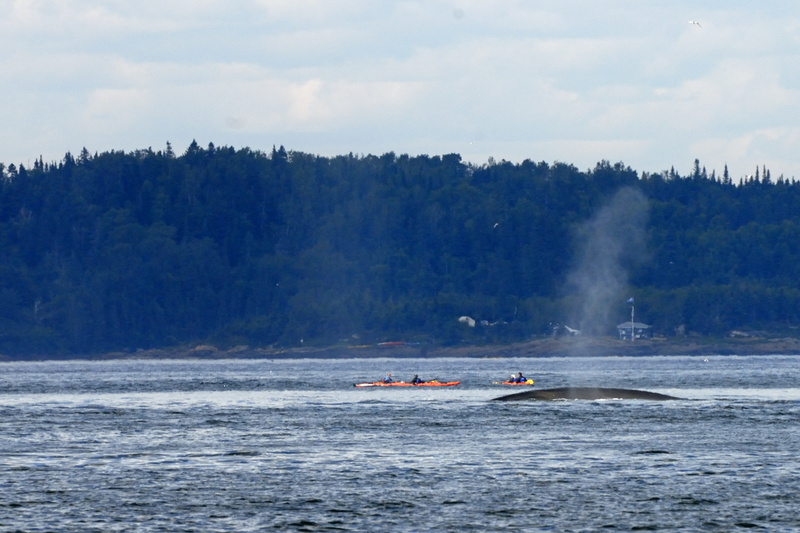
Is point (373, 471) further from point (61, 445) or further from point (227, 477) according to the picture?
point (61, 445)

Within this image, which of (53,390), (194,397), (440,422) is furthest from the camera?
(53,390)

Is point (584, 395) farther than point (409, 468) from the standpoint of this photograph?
Yes

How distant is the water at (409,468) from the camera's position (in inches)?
1642

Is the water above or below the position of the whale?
below

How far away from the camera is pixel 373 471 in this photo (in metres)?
53.2

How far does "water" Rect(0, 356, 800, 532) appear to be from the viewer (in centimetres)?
4172

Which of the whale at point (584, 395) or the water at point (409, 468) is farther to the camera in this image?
the whale at point (584, 395)

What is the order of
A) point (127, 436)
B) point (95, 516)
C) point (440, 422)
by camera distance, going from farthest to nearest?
point (440, 422)
point (127, 436)
point (95, 516)

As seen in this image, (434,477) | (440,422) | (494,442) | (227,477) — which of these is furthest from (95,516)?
(440,422)

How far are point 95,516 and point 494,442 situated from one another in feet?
84.6

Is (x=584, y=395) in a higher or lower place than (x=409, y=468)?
higher

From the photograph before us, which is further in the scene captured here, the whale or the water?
the whale

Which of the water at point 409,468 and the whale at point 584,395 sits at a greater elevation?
the whale at point 584,395

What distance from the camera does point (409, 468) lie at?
2130 inches
